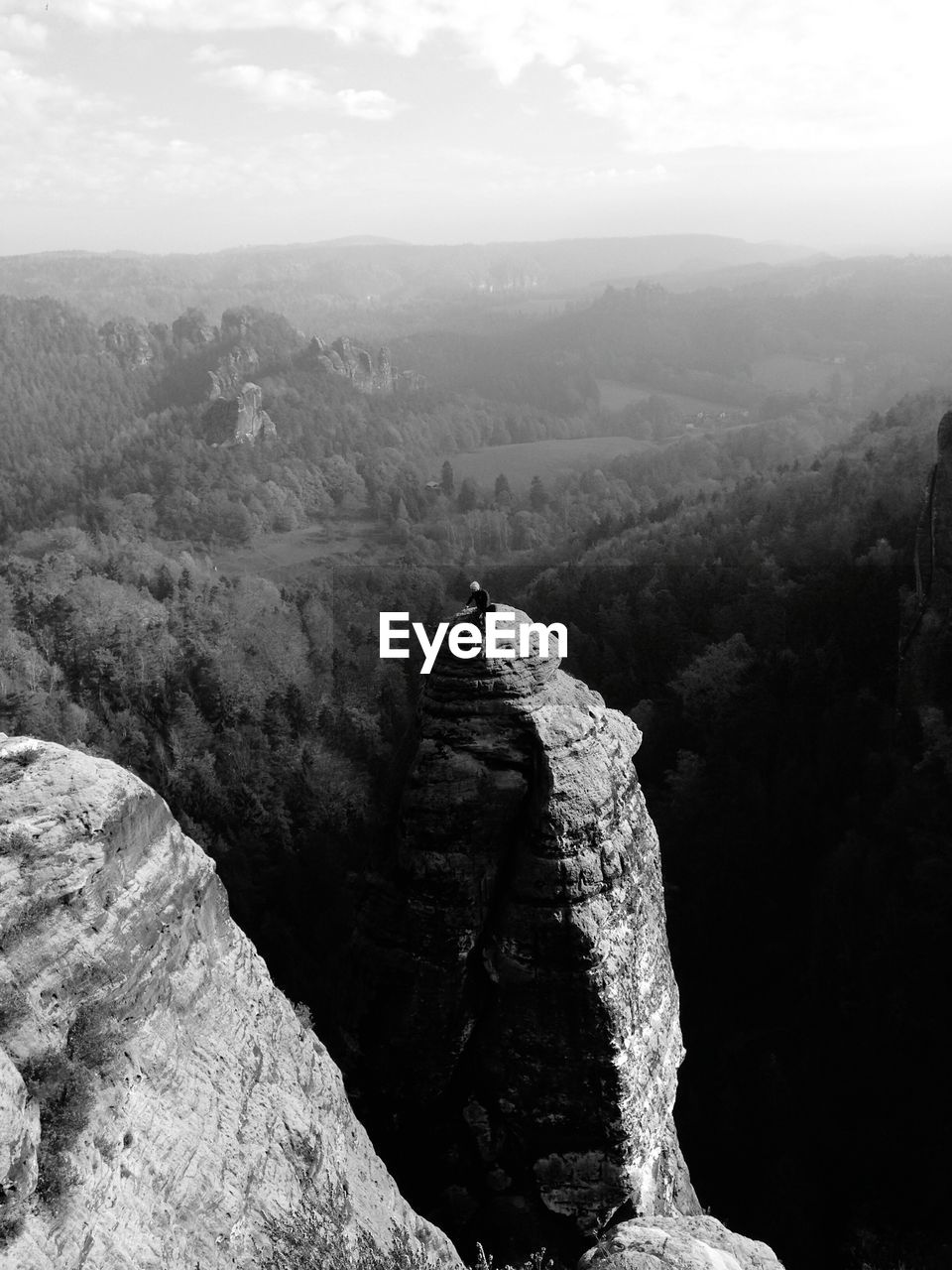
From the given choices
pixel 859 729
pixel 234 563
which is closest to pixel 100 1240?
pixel 859 729

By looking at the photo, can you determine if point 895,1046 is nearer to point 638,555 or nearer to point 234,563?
Answer: point 638,555

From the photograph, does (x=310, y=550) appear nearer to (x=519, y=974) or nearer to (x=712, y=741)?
(x=712, y=741)

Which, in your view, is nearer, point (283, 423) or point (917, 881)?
point (917, 881)

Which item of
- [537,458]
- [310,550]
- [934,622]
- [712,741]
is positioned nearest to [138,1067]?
[934,622]

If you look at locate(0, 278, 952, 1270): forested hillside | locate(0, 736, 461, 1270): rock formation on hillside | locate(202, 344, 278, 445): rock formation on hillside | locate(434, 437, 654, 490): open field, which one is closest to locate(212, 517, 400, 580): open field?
→ locate(0, 278, 952, 1270): forested hillside

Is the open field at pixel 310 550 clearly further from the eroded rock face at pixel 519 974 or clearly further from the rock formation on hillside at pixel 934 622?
the eroded rock face at pixel 519 974
